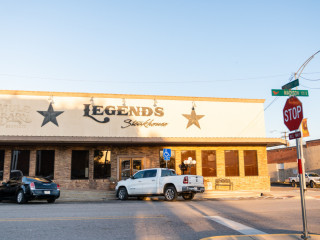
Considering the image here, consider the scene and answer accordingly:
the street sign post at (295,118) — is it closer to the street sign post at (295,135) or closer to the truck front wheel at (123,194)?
the street sign post at (295,135)

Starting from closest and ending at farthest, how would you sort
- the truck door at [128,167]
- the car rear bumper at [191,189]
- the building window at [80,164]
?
the car rear bumper at [191,189] → the building window at [80,164] → the truck door at [128,167]

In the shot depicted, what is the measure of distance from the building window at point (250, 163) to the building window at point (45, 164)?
1539 cm

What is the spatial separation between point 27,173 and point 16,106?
5.04 metres

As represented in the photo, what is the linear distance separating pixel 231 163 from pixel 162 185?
416 inches

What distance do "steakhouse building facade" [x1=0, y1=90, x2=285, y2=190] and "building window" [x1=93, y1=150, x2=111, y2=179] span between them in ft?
0.25

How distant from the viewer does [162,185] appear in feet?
56.3

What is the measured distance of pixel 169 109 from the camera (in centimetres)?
2567

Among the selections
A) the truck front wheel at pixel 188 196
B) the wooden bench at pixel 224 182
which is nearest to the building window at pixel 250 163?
the wooden bench at pixel 224 182

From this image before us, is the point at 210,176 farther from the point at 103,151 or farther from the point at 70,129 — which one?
the point at 70,129

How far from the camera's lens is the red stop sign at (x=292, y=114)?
21.0 feet

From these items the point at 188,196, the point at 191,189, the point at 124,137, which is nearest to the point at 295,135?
the point at 191,189

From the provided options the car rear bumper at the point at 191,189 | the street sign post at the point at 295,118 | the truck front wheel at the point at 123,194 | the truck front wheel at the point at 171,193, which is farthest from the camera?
the truck front wheel at the point at 123,194

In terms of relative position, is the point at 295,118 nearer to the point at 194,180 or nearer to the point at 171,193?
the point at 194,180

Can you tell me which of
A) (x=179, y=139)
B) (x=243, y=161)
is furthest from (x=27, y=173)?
(x=243, y=161)
